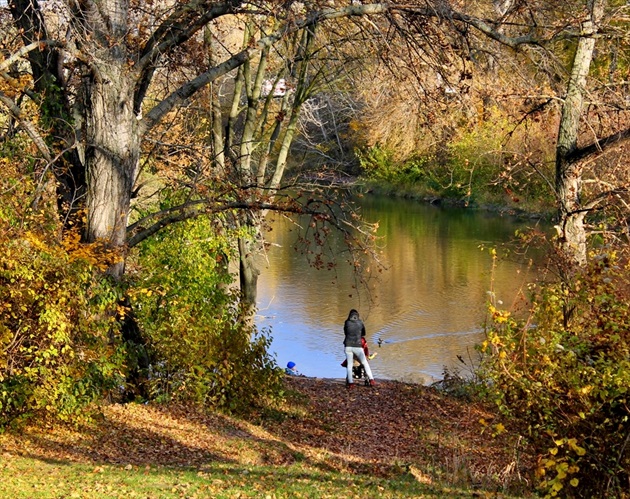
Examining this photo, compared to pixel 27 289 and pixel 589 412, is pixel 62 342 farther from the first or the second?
pixel 589 412

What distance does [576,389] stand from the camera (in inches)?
245

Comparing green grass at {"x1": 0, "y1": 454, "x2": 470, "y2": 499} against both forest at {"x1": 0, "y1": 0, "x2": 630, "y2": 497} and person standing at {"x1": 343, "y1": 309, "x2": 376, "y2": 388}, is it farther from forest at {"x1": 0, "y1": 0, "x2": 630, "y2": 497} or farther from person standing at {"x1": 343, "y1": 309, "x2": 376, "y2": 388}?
person standing at {"x1": 343, "y1": 309, "x2": 376, "y2": 388}

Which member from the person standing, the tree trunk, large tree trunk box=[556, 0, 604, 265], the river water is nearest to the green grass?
large tree trunk box=[556, 0, 604, 265]

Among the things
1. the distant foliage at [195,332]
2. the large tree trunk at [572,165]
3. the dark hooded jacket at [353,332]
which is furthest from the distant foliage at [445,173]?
the distant foliage at [195,332]

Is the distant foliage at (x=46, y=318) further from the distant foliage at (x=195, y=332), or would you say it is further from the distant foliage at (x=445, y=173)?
the distant foliage at (x=445, y=173)

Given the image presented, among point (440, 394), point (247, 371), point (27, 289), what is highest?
point (27, 289)

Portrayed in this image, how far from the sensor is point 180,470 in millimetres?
8102

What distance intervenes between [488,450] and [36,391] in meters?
5.59

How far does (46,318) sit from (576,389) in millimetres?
5089

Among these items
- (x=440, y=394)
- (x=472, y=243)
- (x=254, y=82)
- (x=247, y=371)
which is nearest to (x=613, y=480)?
(x=247, y=371)

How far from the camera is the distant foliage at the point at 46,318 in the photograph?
27.7 ft

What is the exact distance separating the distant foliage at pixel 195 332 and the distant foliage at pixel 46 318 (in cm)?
163

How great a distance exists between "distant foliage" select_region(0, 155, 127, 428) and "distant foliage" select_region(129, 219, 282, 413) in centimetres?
163

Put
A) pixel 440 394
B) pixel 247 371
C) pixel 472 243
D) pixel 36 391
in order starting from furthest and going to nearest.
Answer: pixel 472 243, pixel 440 394, pixel 247 371, pixel 36 391
